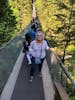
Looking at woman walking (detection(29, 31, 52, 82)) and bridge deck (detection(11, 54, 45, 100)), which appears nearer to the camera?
bridge deck (detection(11, 54, 45, 100))

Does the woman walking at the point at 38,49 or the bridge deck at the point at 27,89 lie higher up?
the woman walking at the point at 38,49

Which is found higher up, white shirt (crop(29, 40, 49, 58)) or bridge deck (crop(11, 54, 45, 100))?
white shirt (crop(29, 40, 49, 58))

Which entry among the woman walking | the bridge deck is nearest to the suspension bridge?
the bridge deck

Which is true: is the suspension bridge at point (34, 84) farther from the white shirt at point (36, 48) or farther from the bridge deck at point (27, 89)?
the white shirt at point (36, 48)

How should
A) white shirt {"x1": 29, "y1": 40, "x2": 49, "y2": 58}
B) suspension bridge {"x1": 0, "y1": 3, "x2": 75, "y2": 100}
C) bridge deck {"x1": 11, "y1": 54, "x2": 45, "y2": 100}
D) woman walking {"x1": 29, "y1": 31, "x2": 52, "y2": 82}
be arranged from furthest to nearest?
1. white shirt {"x1": 29, "y1": 40, "x2": 49, "y2": 58}
2. woman walking {"x1": 29, "y1": 31, "x2": 52, "y2": 82}
3. bridge deck {"x1": 11, "y1": 54, "x2": 45, "y2": 100}
4. suspension bridge {"x1": 0, "y1": 3, "x2": 75, "y2": 100}

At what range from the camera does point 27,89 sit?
425 inches

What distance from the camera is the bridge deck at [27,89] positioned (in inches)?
392

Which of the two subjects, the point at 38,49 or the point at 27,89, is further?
the point at 38,49

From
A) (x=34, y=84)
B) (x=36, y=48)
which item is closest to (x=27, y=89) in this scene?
(x=34, y=84)

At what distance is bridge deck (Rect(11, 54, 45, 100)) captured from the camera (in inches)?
392

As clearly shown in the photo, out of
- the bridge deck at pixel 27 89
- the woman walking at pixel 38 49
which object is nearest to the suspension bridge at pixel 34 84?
the bridge deck at pixel 27 89

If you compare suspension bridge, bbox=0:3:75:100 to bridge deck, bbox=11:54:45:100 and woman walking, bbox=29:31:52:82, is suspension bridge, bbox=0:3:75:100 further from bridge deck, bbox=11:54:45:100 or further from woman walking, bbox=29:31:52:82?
woman walking, bbox=29:31:52:82

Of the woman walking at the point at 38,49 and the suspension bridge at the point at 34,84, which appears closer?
the suspension bridge at the point at 34,84

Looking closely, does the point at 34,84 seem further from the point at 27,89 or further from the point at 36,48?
the point at 36,48
